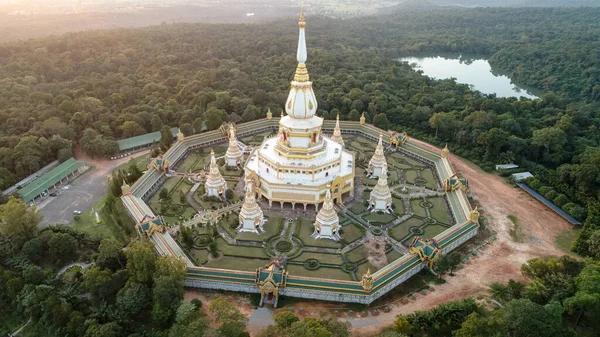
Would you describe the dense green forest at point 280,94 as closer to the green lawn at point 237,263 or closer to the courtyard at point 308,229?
the courtyard at point 308,229

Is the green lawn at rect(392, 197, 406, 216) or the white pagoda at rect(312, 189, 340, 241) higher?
the white pagoda at rect(312, 189, 340, 241)

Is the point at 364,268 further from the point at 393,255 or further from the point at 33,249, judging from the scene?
the point at 33,249

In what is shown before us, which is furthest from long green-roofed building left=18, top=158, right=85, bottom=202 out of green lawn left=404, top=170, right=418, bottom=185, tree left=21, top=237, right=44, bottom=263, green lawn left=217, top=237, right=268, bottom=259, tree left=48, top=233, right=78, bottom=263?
green lawn left=404, top=170, right=418, bottom=185

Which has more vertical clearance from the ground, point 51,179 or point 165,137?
point 165,137

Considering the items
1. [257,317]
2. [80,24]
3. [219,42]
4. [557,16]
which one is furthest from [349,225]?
[557,16]

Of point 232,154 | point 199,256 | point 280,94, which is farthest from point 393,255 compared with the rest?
point 280,94

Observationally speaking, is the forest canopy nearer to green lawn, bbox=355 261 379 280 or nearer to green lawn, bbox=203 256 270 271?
green lawn, bbox=355 261 379 280

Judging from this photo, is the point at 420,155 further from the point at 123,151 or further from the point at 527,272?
the point at 123,151
